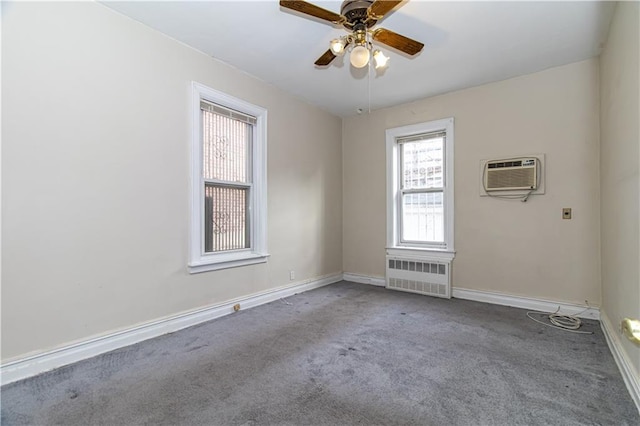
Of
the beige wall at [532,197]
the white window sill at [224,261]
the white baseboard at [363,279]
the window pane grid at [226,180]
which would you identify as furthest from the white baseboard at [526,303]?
the window pane grid at [226,180]

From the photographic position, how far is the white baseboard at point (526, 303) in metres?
3.08

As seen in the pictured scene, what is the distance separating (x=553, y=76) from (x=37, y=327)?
506 centimetres

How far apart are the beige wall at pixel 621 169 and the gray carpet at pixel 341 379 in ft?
1.43

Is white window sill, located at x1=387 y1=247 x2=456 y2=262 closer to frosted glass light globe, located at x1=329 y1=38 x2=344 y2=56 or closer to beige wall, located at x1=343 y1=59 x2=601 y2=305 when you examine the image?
beige wall, located at x1=343 y1=59 x2=601 y2=305

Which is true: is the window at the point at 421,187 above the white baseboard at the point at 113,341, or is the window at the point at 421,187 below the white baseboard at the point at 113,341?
above

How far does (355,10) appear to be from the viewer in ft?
6.32

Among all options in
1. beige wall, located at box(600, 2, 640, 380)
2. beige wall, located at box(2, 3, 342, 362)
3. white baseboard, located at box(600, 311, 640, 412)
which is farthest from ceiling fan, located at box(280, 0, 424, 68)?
white baseboard, located at box(600, 311, 640, 412)

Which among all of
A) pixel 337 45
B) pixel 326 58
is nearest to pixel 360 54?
pixel 337 45

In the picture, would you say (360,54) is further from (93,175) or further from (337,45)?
(93,175)

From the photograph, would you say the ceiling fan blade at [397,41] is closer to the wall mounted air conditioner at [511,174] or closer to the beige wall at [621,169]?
the beige wall at [621,169]

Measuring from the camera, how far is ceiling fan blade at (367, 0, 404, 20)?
176 cm

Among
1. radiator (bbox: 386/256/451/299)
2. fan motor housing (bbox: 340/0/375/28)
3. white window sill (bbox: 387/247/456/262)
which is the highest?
fan motor housing (bbox: 340/0/375/28)

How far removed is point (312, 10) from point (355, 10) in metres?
0.27

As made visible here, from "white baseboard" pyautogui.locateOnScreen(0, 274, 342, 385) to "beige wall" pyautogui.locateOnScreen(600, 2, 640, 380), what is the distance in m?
3.13
